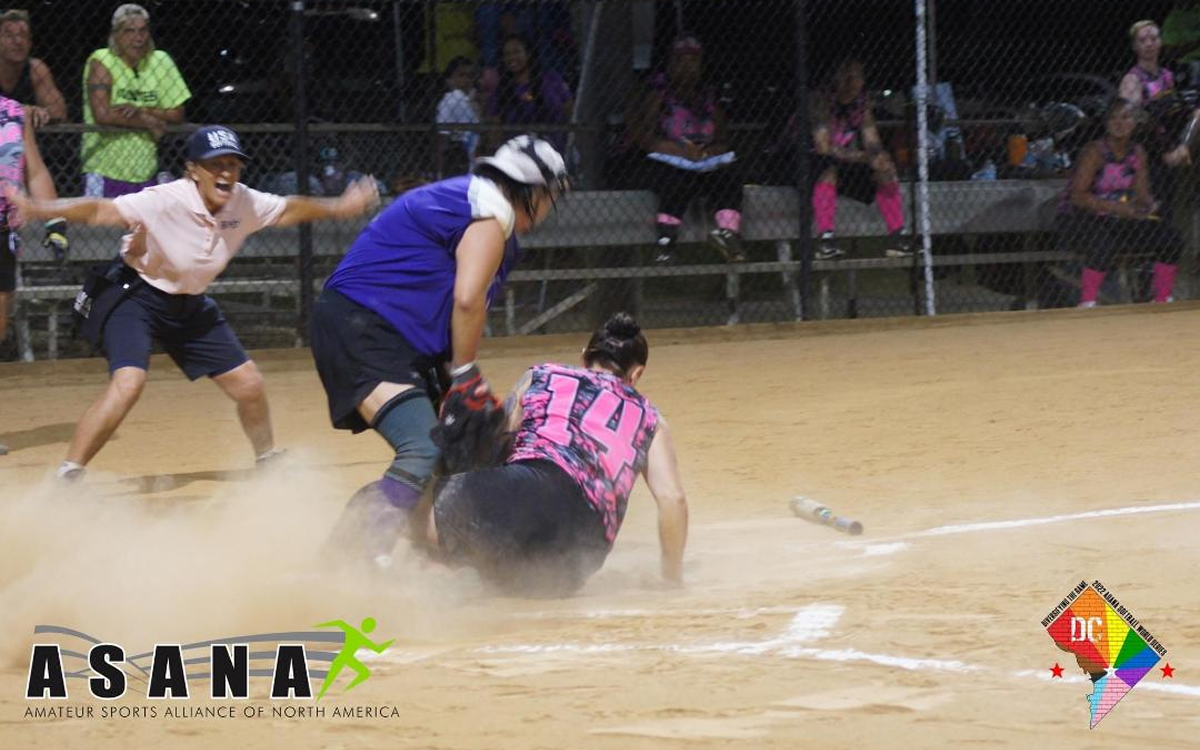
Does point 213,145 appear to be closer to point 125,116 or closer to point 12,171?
point 12,171

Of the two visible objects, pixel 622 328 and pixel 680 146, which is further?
pixel 680 146

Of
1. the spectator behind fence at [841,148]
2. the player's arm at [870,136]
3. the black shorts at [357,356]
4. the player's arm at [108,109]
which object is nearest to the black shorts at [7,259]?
the player's arm at [108,109]

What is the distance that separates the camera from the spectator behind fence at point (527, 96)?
13227mm

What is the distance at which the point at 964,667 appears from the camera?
4078 millimetres

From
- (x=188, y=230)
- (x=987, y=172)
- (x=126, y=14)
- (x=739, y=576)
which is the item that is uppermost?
(x=126, y=14)

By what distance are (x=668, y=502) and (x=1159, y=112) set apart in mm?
10852

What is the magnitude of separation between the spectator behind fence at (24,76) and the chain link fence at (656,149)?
35.1 inches

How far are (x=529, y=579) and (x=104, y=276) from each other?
10.5ft

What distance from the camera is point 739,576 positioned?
18.1ft

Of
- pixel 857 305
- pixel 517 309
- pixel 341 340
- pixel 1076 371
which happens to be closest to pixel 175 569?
pixel 341 340

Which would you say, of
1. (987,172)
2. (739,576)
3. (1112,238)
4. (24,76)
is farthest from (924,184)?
(739,576)

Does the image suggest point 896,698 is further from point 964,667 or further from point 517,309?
point 517,309

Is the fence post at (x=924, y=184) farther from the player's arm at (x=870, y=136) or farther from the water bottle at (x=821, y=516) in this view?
the water bottle at (x=821, y=516)

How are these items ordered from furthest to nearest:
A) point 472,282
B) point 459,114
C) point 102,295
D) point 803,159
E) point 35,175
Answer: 1. point 803,159
2. point 459,114
3. point 35,175
4. point 102,295
5. point 472,282
